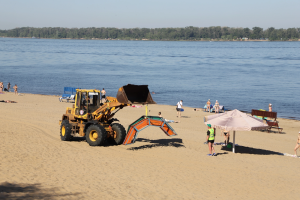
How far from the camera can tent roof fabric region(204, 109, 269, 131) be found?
1512 cm

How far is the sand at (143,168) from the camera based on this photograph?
1041cm

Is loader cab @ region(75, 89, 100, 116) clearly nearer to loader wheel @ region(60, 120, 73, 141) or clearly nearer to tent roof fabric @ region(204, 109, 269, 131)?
loader wheel @ region(60, 120, 73, 141)

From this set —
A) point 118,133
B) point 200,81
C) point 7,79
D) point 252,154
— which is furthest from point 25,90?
point 252,154

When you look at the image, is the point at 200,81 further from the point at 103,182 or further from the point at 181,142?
the point at 103,182

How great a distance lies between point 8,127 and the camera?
19.6 meters

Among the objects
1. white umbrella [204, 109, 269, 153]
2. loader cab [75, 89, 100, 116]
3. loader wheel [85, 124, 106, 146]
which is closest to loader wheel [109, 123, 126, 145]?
loader wheel [85, 124, 106, 146]

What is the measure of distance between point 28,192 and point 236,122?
946 cm

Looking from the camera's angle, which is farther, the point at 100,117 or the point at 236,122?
the point at 100,117

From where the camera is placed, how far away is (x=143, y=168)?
42.5 feet

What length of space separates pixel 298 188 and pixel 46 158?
30.9 ft

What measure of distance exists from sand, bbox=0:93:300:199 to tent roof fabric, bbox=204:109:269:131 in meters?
1.38

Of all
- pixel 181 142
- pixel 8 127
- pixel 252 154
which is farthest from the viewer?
pixel 8 127

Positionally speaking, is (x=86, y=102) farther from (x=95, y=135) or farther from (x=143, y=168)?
(x=143, y=168)

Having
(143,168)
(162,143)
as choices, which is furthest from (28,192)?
(162,143)
